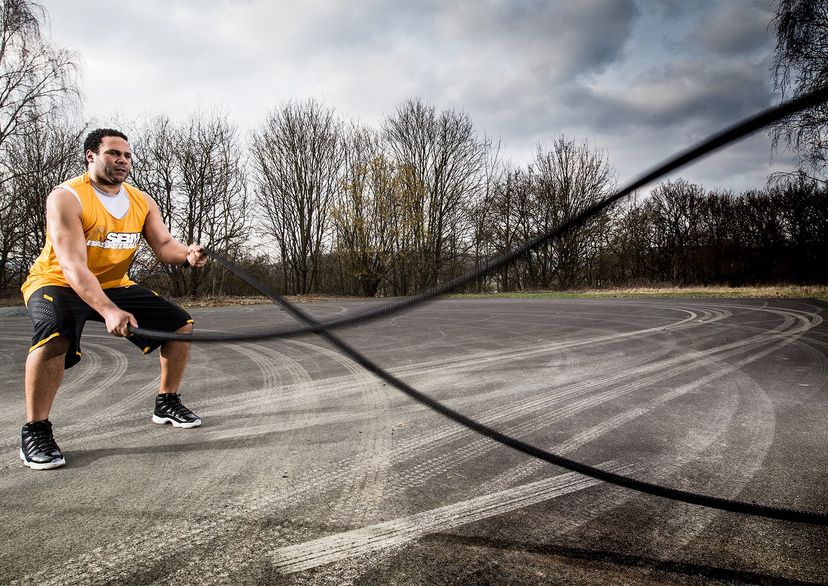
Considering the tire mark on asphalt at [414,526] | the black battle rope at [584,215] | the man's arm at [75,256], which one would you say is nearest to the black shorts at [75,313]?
the man's arm at [75,256]

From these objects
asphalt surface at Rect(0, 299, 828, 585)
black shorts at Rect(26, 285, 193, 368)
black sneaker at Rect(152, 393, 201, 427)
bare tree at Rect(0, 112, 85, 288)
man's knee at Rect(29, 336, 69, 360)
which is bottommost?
asphalt surface at Rect(0, 299, 828, 585)

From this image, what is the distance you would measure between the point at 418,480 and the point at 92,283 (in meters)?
2.01

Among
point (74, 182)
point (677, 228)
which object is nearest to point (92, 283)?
point (74, 182)

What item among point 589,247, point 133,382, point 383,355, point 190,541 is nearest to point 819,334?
point 383,355

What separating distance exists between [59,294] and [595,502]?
304cm

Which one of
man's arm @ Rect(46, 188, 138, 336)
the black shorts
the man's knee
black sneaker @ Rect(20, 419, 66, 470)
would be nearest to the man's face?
man's arm @ Rect(46, 188, 138, 336)

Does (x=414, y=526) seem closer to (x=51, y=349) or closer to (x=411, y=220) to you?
(x=51, y=349)

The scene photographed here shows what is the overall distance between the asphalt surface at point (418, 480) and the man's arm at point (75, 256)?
79cm

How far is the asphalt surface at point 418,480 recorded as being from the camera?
148cm

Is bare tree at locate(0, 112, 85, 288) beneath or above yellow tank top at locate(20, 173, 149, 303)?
above

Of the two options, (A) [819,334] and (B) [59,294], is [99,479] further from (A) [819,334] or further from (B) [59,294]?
(A) [819,334]

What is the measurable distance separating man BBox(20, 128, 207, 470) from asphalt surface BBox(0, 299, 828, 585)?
10.8 inches

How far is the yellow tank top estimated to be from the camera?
2645 mm

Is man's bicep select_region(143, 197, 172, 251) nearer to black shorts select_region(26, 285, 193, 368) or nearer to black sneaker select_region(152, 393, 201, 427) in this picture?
black shorts select_region(26, 285, 193, 368)
